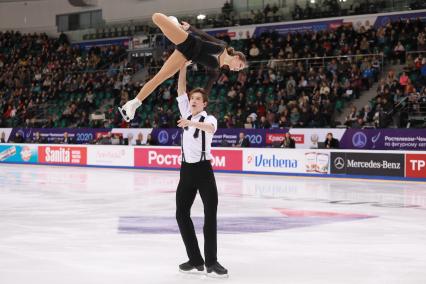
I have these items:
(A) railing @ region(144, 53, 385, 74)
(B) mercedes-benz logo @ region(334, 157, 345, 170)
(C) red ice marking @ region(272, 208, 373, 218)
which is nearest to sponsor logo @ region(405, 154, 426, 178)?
(B) mercedes-benz logo @ region(334, 157, 345, 170)

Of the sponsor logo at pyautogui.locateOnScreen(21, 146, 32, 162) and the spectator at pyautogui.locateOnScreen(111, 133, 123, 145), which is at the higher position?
the spectator at pyautogui.locateOnScreen(111, 133, 123, 145)

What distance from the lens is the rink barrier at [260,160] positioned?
20.5 metres

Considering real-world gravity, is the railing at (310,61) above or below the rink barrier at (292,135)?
above

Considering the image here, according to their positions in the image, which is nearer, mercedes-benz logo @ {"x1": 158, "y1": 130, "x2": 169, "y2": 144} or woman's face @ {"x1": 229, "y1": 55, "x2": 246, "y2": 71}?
woman's face @ {"x1": 229, "y1": 55, "x2": 246, "y2": 71}

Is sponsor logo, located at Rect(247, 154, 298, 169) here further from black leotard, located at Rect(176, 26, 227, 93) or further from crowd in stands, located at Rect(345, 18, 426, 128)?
black leotard, located at Rect(176, 26, 227, 93)

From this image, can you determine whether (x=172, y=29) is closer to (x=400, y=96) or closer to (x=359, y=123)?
(x=359, y=123)

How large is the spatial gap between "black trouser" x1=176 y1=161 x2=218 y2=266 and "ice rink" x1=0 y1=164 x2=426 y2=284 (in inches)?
11.7

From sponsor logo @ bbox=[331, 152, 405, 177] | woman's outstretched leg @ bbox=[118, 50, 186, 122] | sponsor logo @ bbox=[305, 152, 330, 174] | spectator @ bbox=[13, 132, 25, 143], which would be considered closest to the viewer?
woman's outstretched leg @ bbox=[118, 50, 186, 122]

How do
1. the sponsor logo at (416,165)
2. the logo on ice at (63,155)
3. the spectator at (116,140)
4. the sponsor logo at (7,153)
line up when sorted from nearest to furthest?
the sponsor logo at (416,165) < the logo on ice at (63,155) < the spectator at (116,140) < the sponsor logo at (7,153)

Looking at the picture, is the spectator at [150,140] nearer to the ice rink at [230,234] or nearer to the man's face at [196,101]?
the ice rink at [230,234]

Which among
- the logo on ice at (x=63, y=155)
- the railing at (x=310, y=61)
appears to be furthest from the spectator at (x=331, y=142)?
the logo on ice at (x=63, y=155)

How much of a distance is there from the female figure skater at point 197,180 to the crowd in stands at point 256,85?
1720 cm

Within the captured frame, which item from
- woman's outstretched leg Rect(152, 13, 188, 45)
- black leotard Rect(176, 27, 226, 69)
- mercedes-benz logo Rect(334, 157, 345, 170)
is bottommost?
mercedes-benz logo Rect(334, 157, 345, 170)

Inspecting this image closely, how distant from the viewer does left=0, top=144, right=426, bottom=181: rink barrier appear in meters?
20.5
